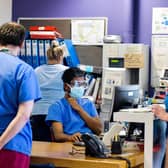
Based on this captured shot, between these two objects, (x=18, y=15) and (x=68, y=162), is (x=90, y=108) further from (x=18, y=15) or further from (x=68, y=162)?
(x=18, y=15)

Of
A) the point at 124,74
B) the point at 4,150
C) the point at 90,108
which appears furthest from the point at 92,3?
the point at 4,150

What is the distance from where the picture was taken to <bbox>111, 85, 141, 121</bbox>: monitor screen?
325 centimetres

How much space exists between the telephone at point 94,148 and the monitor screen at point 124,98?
2.53ft

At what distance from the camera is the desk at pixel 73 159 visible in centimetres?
231

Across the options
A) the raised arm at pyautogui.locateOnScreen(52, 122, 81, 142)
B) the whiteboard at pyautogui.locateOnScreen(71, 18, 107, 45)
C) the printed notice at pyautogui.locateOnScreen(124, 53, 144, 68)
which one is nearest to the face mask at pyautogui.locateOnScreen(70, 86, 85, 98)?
the raised arm at pyautogui.locateOnScreen(52, 122, 81, 142)

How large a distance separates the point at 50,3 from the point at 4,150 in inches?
154

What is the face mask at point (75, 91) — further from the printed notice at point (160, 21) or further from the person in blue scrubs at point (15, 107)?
the printed notice at point (160, 21)

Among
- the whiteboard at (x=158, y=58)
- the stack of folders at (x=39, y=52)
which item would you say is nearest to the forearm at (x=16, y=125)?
the stack of folders at (x=39, y=52)

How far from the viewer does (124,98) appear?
3283 mm

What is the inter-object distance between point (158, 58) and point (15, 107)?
3.20m

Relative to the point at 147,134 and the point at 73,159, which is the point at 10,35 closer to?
the point at 73,159

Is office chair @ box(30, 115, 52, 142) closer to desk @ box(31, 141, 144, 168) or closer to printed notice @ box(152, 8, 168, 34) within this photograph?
desk @ box(31, 141, 144, 168)

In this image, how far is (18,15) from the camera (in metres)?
5.93

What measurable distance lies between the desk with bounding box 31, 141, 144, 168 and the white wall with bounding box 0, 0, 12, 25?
3398 mm
